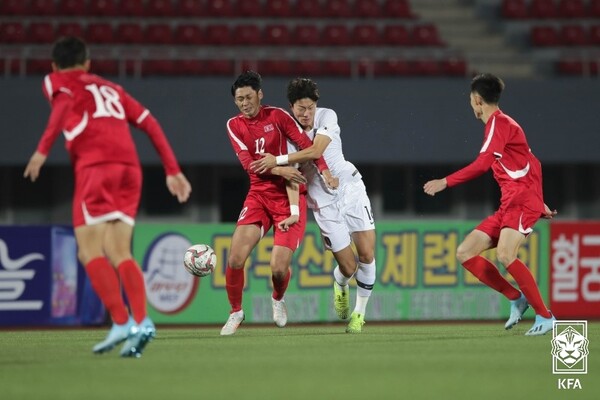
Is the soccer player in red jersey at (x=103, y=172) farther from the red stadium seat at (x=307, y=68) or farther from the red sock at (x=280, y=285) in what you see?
the red stadium seat at (x=307, y=68)

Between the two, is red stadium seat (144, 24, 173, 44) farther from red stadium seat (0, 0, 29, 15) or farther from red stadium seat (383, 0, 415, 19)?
red stadium seat (383, 0, 415, 19)

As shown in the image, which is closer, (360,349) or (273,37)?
(360,349)

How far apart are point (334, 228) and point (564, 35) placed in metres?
12.6

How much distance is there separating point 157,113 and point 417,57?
454cm

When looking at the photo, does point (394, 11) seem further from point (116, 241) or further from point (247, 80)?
point (116, 241)

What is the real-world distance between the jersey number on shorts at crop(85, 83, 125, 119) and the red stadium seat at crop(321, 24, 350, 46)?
13603 millimetres

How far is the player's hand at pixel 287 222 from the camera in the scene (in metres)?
9.20

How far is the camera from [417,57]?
62.3 feet

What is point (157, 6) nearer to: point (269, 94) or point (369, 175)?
point (269, 94)

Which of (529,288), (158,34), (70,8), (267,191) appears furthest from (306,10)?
(529,288)

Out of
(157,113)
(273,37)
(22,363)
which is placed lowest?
(22,363)

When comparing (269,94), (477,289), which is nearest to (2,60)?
(269,94)

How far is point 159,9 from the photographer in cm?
2062

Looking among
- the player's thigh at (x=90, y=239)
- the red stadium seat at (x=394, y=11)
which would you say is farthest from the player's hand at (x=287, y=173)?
the red stadium seat at (x=394, y=11)
